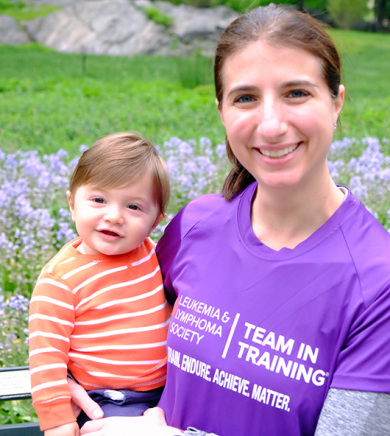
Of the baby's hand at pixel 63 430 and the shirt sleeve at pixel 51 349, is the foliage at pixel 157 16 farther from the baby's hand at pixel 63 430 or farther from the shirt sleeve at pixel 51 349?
the baby's hand at pixel 63 430

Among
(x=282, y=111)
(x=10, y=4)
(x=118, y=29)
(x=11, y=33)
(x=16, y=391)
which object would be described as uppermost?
(x=10, y=4)

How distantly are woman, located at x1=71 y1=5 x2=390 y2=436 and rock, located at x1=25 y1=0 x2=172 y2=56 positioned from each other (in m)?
20.3

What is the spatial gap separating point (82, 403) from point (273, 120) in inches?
42.7

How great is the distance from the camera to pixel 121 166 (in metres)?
1.84

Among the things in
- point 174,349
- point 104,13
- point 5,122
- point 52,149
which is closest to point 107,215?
point 174,349

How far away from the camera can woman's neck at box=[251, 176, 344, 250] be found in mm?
1511

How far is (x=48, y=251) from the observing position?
10.7 feet

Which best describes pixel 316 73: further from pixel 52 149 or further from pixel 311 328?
pixel 52 149

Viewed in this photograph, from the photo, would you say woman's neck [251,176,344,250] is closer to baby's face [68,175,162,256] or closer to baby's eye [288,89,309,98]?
baby's eye [288,89,309,98]

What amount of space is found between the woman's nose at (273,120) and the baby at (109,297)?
0.60 m

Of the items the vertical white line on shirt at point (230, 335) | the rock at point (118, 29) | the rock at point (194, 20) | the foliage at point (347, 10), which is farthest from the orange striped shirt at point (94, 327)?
the foliage at point (347, 10)

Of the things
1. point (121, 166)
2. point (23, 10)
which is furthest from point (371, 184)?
point (23, 10)

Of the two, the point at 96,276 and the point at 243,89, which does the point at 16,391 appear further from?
the point at 243,89

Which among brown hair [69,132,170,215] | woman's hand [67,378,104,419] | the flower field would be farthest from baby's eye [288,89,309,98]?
the flower field
